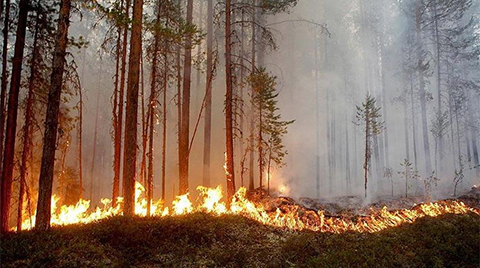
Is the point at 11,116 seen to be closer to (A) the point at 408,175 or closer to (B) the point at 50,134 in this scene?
(B) the point at 50,134

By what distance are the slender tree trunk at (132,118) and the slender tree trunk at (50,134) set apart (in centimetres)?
223

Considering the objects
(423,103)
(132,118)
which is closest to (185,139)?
(132,118)

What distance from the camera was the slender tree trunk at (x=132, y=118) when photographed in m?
10.0

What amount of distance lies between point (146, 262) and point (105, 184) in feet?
120

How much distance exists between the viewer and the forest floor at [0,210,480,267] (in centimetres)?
649

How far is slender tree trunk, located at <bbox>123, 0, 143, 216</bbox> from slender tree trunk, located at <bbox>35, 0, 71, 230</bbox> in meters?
2.23

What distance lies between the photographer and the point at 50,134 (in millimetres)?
8188

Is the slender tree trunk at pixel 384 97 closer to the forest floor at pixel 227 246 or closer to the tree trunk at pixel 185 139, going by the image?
the tree trunk at pixel 185 139

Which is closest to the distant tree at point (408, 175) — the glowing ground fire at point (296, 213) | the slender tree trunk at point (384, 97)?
the slender tree trunk at point (384, 97)

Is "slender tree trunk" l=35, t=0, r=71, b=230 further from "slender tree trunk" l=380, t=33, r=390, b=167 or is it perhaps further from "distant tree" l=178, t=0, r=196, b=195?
"slender tree trunk" l=380, t=33, r=390, b=167

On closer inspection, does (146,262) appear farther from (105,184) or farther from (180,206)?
(105,184)

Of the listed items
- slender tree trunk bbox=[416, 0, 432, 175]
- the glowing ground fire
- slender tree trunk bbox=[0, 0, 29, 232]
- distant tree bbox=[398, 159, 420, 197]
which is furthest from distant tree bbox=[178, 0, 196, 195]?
slender tree trunk bbox=[416, 0, 432, 175]

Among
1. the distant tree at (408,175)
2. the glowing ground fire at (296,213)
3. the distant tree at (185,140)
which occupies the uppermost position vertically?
the distant tree at (185,140)

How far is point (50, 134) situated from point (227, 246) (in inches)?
234
